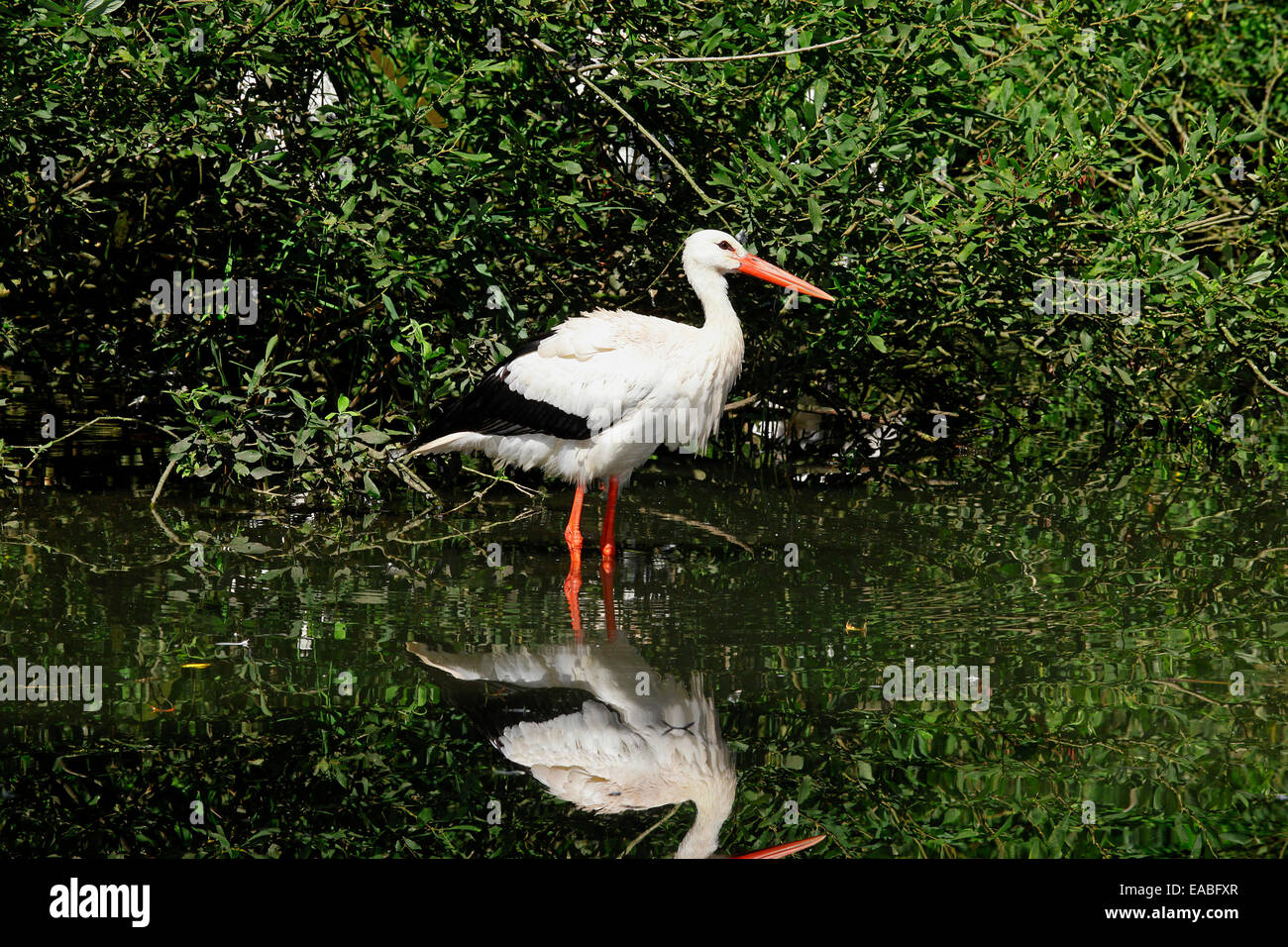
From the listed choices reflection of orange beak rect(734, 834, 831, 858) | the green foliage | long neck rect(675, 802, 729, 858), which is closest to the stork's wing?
Result: the green foliage

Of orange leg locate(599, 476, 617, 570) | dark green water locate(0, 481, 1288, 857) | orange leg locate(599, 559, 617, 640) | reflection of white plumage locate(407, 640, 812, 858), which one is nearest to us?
dark green water locate(0, 481, 1288, 857)

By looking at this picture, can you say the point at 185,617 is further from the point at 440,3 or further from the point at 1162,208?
the point at 1162,208

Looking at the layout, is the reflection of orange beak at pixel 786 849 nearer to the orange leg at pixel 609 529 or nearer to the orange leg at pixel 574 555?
the orange leg at pixel 574 555

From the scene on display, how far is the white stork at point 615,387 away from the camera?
8477 mm

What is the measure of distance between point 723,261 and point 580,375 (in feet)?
3.48

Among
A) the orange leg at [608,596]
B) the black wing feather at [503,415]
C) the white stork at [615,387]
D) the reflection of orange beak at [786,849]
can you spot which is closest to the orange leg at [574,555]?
the white stork at [615,387]

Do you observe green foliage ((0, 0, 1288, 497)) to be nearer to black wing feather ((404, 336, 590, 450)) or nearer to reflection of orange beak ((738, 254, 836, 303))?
reflection of orange beak ((738, 254, 836, 303))

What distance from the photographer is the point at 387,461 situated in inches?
376

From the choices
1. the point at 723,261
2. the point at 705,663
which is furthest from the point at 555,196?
the point at 705,663

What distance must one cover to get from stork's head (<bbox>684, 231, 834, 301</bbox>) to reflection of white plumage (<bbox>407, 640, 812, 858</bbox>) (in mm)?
2616

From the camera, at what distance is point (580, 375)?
853 centimetres

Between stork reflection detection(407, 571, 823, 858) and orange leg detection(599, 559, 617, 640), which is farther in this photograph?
orange leg detection(599, 559, 617, 640)

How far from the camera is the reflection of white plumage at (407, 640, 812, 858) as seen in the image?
532 centimetres

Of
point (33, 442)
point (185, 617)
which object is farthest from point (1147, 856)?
point (33, 442)
